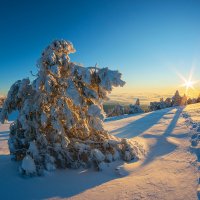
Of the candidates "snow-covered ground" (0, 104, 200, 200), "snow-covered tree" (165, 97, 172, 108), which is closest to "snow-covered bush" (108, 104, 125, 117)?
"snow-covered tree" (165, 97, 172, 108)

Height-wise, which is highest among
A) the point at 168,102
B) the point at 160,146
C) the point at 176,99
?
the point at 176,99

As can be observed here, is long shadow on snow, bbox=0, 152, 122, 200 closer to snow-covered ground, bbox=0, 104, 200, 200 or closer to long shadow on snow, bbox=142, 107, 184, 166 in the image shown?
snow-covered ground, bbox=0, 104, 200, 200

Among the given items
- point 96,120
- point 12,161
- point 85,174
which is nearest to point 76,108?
point 96,120

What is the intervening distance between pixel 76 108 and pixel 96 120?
36.6 inches

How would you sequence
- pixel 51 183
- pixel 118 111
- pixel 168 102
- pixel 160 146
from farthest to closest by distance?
pixel 118 111 < pixel 168 102 < pixel 160 146 < pixel 51 183

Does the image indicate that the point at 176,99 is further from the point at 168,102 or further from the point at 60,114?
the point at 60,114

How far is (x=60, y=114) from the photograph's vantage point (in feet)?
25.6

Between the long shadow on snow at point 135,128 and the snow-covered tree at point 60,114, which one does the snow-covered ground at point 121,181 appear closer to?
the snow-covered tree at point 60,114

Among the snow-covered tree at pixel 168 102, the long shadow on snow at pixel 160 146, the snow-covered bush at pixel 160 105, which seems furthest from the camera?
the snow-covered tree at pixel 168 102

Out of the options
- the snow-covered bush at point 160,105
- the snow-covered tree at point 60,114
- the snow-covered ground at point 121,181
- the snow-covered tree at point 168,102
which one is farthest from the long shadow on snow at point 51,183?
the snow-covered tree at point 168,102

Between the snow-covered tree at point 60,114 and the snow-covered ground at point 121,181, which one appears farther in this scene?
the snow-covered tree at point 60,114

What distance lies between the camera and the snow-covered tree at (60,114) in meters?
7.41

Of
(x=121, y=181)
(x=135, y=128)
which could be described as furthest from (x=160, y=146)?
(x=135, y=128)

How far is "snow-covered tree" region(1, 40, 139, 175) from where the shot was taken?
741 centimetres
